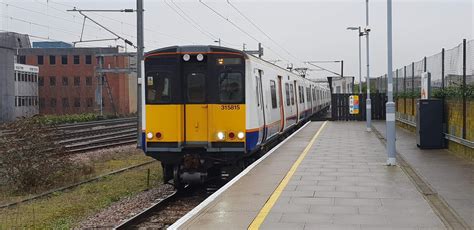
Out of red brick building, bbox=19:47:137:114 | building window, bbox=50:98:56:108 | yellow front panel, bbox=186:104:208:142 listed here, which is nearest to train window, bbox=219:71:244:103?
yellow front panel, bbox=186:104:208:142

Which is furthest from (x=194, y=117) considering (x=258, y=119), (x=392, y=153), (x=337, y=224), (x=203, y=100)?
(x=337, y=224)

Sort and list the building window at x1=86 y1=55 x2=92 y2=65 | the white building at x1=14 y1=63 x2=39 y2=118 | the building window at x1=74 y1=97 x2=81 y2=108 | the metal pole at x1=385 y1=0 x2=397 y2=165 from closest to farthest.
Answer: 1. the metal pole at x1=385 y1=0 x2=397 y2=165
2. the white building at x1=14 y1=63 x2=39 y2=118
3. the building window at x1=74 y1=97 x2=81 y2=108
4. the building window at x1=86 y1=55 x2=92 y2=65

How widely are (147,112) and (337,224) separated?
6.32 meters

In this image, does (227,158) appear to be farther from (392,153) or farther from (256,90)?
(392,153)

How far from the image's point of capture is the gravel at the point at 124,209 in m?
10.2

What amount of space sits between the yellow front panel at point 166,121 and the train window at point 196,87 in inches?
13.8

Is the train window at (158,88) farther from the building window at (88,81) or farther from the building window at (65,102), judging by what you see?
the building window at (88,81)

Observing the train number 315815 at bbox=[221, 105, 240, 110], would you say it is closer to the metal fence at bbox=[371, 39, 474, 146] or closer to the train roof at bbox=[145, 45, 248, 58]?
the train roof at bbox=[145, 45, 248, 58]

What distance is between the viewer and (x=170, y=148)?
12078 mm

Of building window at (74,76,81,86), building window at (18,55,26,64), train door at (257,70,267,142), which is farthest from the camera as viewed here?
building window at (18,55,26,64)

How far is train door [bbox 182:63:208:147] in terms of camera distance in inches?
477

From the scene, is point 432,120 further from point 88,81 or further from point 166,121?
point 88,81

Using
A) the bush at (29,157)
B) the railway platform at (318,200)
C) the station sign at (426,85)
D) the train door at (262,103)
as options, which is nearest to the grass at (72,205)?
the bush at (29,157)

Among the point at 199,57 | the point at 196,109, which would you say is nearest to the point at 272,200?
the point at 196,109
